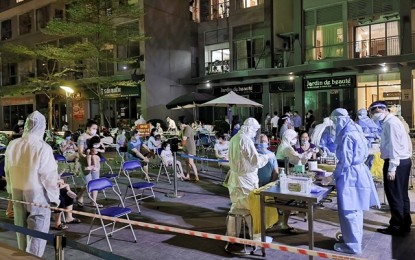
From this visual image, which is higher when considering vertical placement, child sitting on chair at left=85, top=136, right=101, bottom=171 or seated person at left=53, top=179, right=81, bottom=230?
child sitting on chair at left=85, top=136, right=101, bottom=171

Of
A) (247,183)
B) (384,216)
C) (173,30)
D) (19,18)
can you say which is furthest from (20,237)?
(19,18)

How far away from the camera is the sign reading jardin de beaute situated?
65.2ft

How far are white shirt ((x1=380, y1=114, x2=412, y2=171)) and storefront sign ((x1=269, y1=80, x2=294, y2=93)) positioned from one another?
55.2 feet

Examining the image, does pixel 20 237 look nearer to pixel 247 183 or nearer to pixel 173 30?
pixel 247 183

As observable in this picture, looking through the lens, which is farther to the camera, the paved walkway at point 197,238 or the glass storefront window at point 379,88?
the glass storefront window at point 379,88

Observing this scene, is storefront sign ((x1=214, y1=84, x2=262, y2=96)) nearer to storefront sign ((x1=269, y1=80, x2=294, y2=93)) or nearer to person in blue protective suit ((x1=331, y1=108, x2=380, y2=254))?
storefront sign ((x1=269, y1=80, x2=294, y2=93))

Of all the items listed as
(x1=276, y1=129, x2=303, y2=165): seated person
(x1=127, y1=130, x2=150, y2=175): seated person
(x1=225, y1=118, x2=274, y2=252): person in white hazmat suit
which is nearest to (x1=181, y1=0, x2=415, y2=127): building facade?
(x1=127, y1=130, x2=150, y2=175): seated person

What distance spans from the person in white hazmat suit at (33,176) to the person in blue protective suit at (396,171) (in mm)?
4609

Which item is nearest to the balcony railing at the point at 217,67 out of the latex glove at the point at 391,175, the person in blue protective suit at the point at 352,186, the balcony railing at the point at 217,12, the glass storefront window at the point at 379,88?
the balcony railing at the point at 217,12

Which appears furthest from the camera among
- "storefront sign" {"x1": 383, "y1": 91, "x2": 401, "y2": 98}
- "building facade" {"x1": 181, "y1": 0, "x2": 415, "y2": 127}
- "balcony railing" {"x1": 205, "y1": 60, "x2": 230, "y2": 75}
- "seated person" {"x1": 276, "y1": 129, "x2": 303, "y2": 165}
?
"balcony railing" {"x1": 205, "y1": 60, "x2": 230, "y2": 75}

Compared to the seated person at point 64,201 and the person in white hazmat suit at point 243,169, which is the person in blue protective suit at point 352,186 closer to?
the person in white hazmat suit at point 243,169

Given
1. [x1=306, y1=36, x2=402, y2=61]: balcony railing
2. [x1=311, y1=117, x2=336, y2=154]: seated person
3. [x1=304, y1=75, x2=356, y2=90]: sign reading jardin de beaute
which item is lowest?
[x1=311, y1=117, x2=336, y2=154]: seated person

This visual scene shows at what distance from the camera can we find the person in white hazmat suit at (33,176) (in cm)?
412

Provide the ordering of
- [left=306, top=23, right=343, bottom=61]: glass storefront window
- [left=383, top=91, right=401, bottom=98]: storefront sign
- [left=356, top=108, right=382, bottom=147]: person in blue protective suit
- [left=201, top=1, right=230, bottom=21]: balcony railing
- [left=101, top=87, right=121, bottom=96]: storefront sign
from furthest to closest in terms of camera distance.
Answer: [left=201, top=1, right=230, bottom=21]: balcony railing → [left=101, top=87, right=121, bottom=96]: storefront sign → [left=306, top=23, right=343, bottom=61]: glass storefront window → [left=383, top=91, right=401, bottom=98]: storefront sign → [left=356, top=108, right=382, bottom=147]: person in blue protective suit
